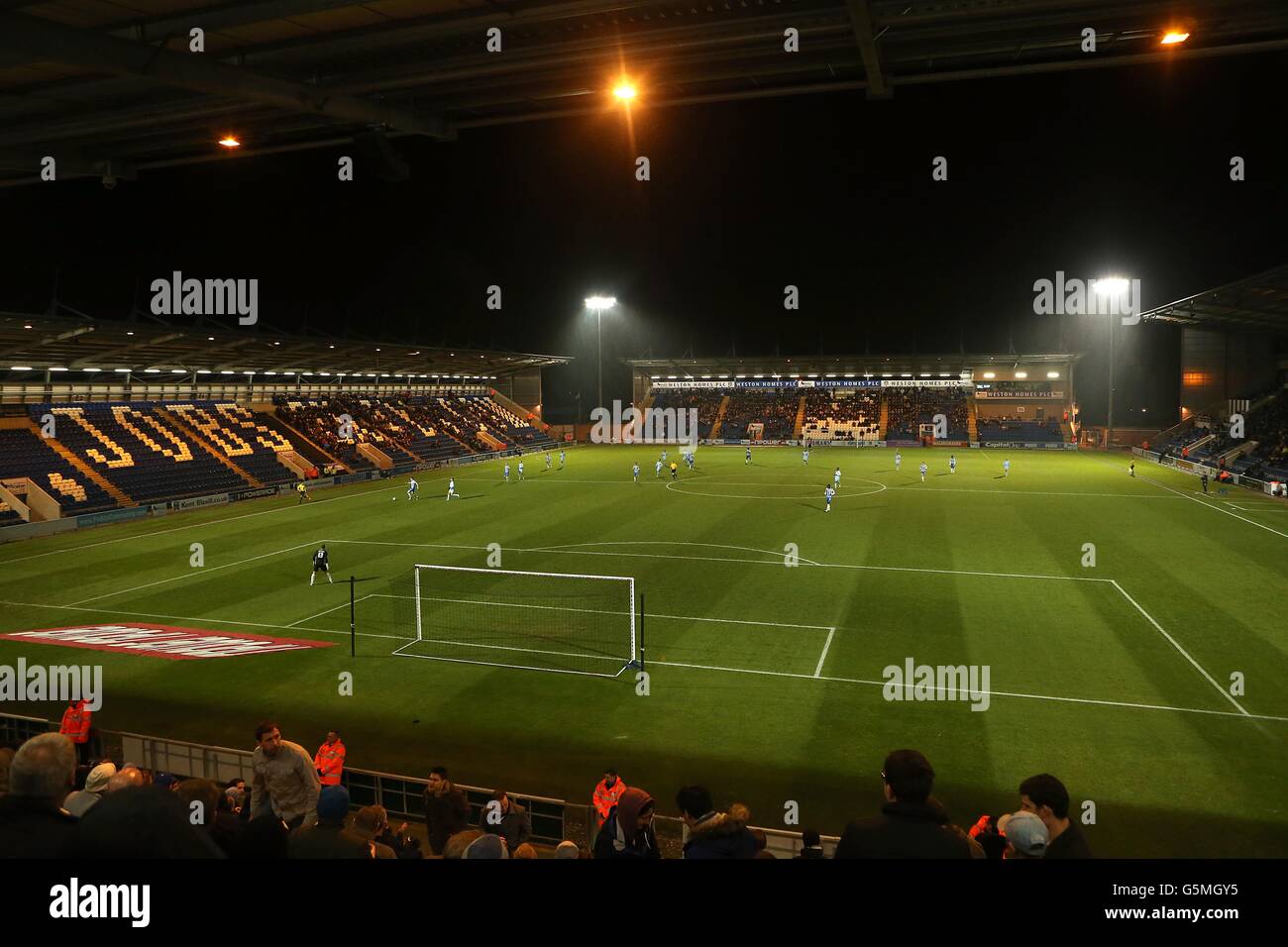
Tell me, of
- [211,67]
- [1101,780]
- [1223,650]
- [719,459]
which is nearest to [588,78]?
[211,67]

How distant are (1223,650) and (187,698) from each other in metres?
20.9

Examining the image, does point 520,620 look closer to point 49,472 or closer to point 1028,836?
point 1028,836

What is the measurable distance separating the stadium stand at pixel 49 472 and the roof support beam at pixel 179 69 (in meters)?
34.7

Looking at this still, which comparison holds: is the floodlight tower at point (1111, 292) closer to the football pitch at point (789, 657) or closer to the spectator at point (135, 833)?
the football pitch at point (789, 657)

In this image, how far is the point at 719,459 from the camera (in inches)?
2479

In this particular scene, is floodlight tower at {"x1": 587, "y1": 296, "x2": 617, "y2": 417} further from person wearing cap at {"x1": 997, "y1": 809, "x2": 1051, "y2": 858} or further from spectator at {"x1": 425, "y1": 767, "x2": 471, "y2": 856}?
person wearing cap at {"x1": 997, "y1": 809, "x2": 1051, "y2": 858}

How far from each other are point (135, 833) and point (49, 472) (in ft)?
138

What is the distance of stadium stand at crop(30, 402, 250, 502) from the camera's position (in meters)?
38.8

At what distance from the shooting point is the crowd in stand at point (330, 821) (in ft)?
8.34

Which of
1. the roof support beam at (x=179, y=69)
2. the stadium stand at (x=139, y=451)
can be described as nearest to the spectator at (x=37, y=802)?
the roof support beam at (x=179, y=69)
